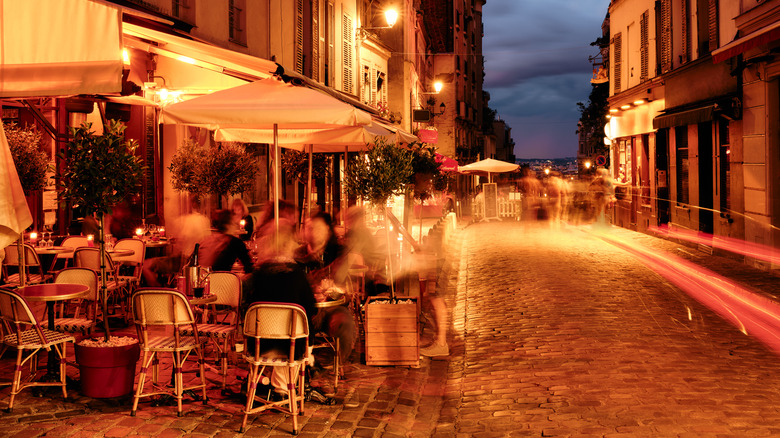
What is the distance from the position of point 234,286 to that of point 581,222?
26.1 metres

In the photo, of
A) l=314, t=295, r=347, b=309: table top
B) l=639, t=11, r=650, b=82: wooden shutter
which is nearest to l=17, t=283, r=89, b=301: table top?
l=314, t=295, r=347, b=309: table top

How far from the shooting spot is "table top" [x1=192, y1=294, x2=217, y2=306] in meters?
6.46

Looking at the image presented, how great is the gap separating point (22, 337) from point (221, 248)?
106 inches

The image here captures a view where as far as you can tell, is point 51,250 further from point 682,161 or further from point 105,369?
point 682,161

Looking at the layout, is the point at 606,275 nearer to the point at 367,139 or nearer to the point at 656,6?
the point at 367,139

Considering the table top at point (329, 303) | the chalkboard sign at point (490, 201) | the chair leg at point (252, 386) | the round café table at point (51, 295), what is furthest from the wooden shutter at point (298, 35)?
the chair leg at point (252, 386)

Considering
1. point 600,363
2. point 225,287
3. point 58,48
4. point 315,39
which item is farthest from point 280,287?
point 315,39

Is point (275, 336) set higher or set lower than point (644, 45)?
lower

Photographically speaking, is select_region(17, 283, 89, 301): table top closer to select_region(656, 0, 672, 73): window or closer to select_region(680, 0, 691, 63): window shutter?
select_region(680, 0, 691, 63): window shutter

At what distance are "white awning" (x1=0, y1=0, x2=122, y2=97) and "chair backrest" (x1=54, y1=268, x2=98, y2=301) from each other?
11.7ft

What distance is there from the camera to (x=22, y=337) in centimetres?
602

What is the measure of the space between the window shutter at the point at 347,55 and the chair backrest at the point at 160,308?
2089 cm

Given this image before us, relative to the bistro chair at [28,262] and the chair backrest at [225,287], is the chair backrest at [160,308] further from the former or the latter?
the bistro chair at [28,262]

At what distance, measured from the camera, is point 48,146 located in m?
12.9
